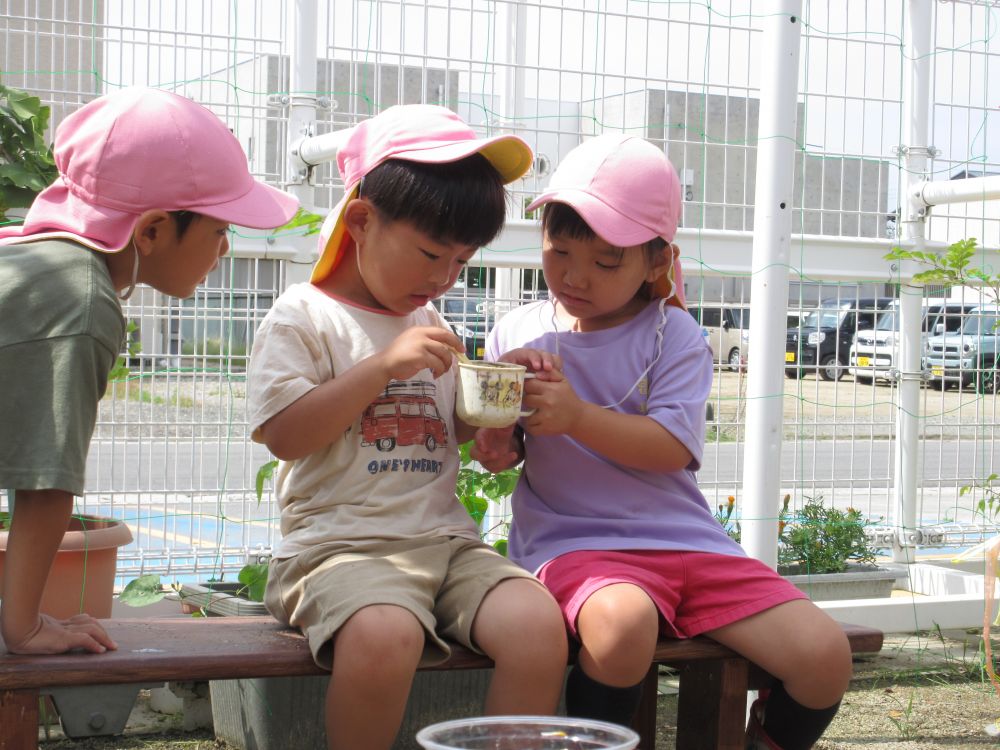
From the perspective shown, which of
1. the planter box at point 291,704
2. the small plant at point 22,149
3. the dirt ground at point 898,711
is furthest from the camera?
the small plant at point 22,149

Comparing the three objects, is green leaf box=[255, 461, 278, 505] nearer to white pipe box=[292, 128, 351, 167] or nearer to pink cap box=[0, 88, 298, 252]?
white pipe box=[292, 128, 351, 167]

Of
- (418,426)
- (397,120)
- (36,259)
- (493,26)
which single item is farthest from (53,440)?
(493,26)

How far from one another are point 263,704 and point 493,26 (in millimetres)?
2457

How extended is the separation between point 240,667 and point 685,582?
2.84 feet

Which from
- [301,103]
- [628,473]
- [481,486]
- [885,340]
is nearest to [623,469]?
[628,473]

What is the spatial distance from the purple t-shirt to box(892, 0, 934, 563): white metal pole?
217 centimetres

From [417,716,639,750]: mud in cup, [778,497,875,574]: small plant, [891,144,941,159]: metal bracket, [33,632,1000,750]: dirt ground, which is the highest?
[891,144,941,159]: metal bracket

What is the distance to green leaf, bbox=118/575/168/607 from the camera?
3031 mm

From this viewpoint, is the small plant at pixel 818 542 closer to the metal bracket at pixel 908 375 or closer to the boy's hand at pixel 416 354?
the metal bracket at pixel 908 375

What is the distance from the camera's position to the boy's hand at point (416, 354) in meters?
2.05

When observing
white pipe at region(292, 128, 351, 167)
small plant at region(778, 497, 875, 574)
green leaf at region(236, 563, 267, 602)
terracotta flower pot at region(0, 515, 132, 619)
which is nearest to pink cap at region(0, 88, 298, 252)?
white pipe at region(292, 128, 351, 167)

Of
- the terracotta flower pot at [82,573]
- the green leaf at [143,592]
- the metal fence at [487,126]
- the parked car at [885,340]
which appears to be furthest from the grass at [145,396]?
the parked car at [885,340]

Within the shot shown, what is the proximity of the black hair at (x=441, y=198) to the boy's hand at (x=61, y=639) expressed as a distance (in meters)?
0.90

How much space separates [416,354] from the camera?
2045mm
